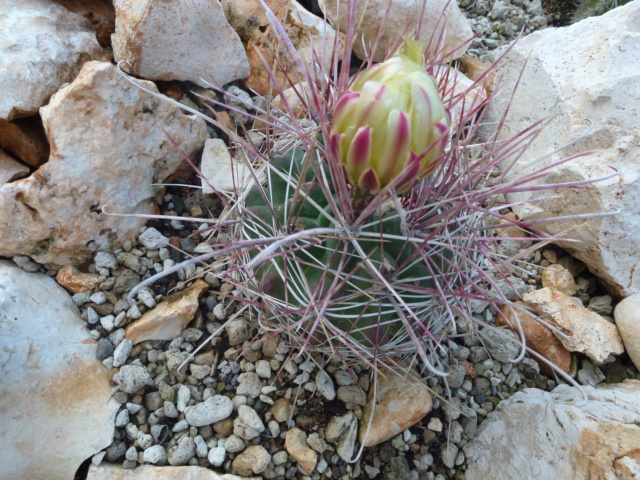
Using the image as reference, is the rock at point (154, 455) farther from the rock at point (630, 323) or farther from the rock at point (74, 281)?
the rock at point (630, 323)

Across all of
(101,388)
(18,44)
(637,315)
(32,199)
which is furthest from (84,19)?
(637,315)

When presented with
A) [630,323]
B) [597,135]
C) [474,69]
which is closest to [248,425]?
[630,323]

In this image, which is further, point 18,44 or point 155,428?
point 18,44


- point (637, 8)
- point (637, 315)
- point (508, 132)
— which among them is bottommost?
point (637, 315)

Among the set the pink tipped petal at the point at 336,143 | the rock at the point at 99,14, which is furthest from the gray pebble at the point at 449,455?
the rock at the point at 99,14

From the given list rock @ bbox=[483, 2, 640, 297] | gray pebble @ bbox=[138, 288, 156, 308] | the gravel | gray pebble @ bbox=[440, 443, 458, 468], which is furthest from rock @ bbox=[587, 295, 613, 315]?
gray pebble @ bbox=[138, 288, 156, 308]

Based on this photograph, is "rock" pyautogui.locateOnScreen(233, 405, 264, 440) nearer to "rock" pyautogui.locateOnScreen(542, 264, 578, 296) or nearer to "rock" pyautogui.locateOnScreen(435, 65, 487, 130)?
"rock" pyautogui.locateOnScreen(435, 65, 487, 130)

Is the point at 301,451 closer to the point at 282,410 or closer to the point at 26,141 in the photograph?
the point at 282,410

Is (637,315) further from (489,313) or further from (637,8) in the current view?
(637,8)
